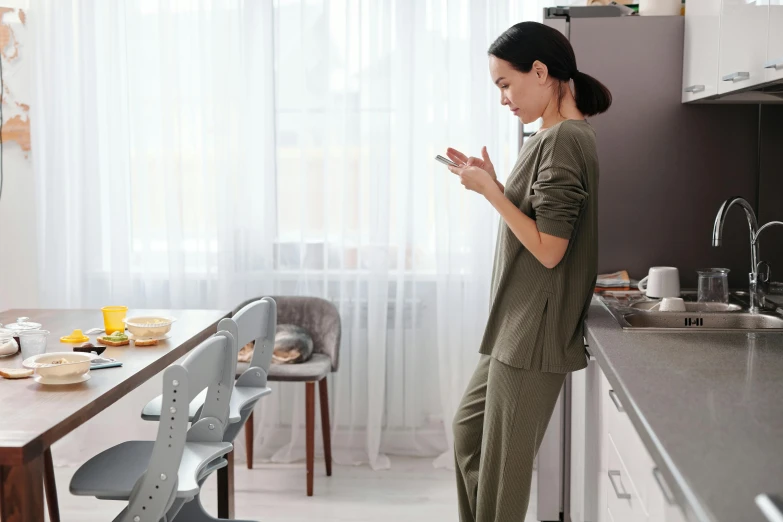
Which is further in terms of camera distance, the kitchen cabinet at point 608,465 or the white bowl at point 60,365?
the white bowl at point 60,365

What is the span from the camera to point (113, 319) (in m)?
2.39

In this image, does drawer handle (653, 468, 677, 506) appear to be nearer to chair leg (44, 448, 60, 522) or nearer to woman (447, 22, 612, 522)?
woman (447, 22, 612, 522)

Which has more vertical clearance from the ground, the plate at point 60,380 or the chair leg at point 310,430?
the plate at point 60,380

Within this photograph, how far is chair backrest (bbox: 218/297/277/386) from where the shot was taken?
221 cm

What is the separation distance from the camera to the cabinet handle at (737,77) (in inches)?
79.6

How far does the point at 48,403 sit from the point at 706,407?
1298mm

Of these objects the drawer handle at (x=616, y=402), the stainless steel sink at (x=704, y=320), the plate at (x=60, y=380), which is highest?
the stainless steel sink at (x=704, y=320)

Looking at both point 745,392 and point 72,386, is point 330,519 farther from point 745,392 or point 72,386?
point 745,392

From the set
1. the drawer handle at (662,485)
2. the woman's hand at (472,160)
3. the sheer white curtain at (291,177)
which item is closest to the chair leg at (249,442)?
the sheer white curtain at (291,177)

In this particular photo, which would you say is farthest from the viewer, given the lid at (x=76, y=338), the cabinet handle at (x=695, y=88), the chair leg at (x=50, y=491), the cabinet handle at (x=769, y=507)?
the chair leg at (x=50, y=491)

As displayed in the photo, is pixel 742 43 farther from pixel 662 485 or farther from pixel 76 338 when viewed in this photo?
pixel 76 338

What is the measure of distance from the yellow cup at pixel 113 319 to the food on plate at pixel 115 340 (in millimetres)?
69

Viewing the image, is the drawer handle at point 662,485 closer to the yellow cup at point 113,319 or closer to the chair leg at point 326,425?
the yellow cup at point 113,319

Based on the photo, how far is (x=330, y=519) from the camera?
117 inches
